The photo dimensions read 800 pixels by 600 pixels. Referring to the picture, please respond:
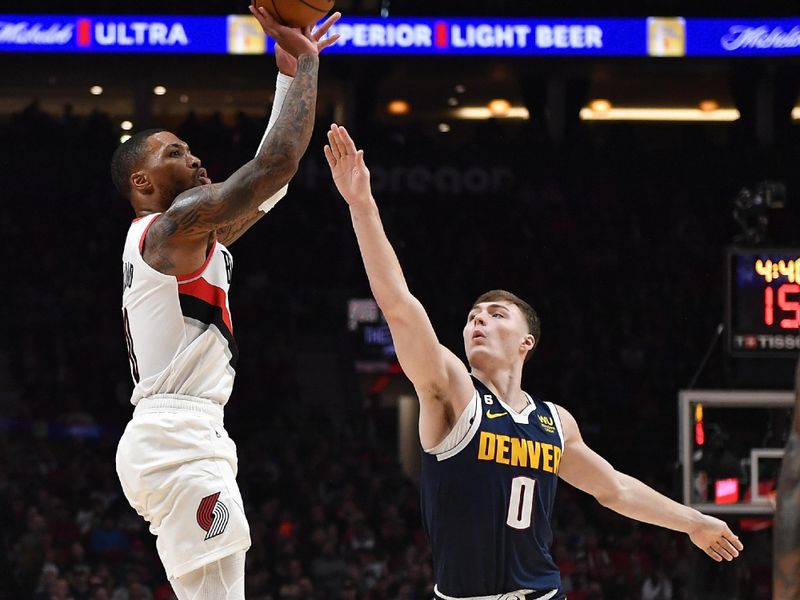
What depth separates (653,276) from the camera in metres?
18.3

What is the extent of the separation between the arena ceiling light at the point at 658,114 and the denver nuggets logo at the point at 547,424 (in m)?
16.9

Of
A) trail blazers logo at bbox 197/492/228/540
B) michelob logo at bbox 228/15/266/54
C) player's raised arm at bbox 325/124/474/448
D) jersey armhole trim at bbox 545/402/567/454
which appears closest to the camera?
trail blazers logo at bbox 197/492/228/540

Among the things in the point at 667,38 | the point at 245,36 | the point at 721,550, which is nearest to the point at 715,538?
the point at 721,550

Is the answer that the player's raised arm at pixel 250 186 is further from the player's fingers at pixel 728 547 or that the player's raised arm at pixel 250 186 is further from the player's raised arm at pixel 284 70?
the player's fingers at pixel 728 547

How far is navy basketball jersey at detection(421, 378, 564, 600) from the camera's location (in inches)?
174

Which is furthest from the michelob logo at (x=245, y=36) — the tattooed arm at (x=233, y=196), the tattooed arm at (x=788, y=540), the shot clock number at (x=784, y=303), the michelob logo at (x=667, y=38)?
the tattooed arm at (x=788, y=540)

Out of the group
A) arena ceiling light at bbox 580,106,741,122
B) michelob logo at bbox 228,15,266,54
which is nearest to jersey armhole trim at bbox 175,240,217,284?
michelob logo at bbox 228,15,266,54

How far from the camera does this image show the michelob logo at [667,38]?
15352 millimetres

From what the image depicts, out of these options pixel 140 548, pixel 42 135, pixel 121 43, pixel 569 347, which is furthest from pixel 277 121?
pixel 42 135

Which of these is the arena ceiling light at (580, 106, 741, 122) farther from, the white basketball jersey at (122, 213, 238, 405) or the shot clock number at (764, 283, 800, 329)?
the white basketball jersey at (122, 213, 238, 405)

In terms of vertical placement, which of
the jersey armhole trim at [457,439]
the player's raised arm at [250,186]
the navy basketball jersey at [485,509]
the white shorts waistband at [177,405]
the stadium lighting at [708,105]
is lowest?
the navy basketball jersey at [485,509]

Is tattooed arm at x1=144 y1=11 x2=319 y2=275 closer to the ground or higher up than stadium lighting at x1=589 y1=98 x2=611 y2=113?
closer to the ground

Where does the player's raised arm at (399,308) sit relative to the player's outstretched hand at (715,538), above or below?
above

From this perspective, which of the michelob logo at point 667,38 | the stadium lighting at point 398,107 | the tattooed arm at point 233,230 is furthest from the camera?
the stadium lighting at point 398,107
